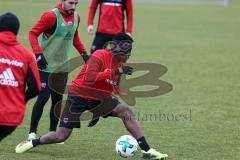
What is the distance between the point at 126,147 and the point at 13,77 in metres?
2.31

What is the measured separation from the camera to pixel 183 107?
11734 millimetres

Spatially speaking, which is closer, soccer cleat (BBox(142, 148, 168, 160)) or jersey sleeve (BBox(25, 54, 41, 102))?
jersey sleeve (BBox(25, 54, 41, 102))

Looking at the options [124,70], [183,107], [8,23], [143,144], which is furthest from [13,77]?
[183,107]

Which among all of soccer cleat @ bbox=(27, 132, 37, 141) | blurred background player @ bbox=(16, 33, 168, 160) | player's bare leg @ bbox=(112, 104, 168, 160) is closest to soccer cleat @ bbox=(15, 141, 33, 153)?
blurred background player @ bbox=(16, 33, 168, 160)

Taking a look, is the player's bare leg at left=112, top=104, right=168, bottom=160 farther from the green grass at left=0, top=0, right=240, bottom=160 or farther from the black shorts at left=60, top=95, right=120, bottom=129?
the green grass at left=0, top=0, right=240, bottom=160

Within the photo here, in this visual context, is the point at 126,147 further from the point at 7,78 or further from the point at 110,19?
the point at 110,19

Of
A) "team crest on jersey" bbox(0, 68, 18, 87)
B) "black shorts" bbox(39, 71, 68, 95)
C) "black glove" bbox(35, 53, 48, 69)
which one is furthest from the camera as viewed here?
"black shorts" bbox(39, 71, 68, 95)

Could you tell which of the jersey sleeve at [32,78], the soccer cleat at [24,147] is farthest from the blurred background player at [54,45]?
the jersey sleeve at [32,78]

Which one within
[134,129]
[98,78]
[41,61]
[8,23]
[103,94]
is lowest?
[134,129]

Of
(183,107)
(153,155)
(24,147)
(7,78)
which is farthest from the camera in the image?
(183,107)

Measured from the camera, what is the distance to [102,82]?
7945 millimetres

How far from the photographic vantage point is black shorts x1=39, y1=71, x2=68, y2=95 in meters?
8.90

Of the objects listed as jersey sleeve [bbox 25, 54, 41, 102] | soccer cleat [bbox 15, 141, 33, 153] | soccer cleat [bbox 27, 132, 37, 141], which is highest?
jersey sleeve [bbox 25, 54, 41, 102]

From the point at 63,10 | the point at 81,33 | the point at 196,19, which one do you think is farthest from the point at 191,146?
the point at 196,19
